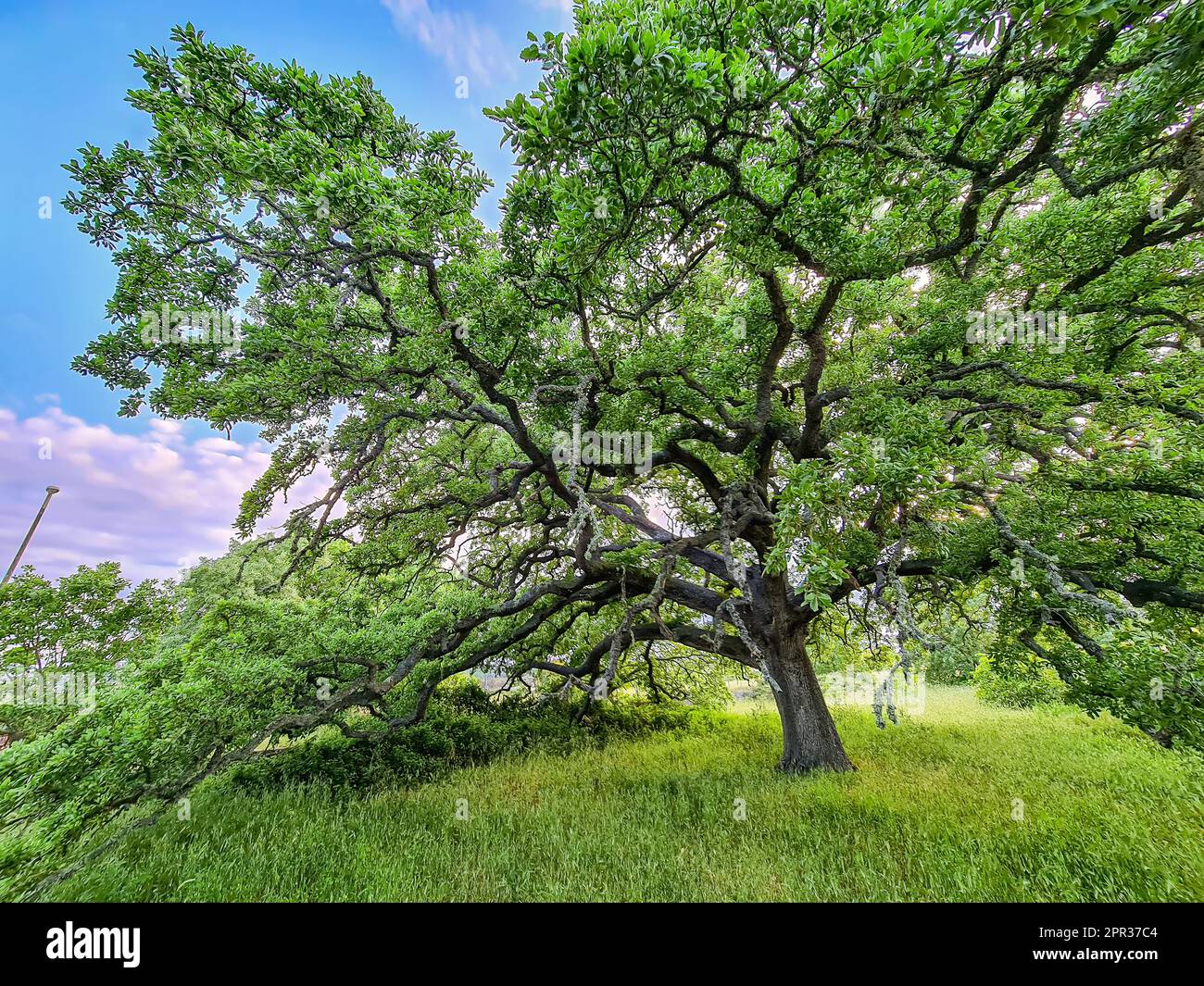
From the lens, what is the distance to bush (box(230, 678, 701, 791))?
955 cm

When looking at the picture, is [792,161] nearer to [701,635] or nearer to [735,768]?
[701,635]

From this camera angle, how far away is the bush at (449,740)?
9547mm

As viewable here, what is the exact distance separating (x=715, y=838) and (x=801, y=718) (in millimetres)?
4312

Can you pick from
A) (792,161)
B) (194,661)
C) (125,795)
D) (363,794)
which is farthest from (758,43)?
(363,794)

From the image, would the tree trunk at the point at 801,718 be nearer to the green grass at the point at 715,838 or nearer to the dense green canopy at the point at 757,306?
the dense green canopy at the point at 757,306

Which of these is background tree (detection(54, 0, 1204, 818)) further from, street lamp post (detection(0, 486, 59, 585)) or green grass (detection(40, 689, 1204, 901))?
street lamp post (detection(0, 486, 59, 585))

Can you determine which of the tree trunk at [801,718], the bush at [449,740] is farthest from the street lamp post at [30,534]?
the tree trunk at [801,718]

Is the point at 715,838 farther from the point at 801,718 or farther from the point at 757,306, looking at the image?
the point at 757,306

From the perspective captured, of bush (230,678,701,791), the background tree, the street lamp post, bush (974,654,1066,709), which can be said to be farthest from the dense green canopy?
the street lamp post

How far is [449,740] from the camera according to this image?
1171cm

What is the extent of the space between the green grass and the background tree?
5.13ft

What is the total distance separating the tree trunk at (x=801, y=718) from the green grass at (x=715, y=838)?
0.67 meters

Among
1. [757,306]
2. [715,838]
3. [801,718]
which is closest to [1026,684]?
[801,718]

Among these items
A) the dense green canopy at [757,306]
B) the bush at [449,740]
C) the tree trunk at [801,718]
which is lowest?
the bush at [449,740]
